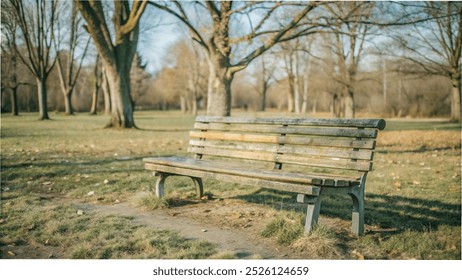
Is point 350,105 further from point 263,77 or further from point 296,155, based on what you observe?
Answer: point 263,77

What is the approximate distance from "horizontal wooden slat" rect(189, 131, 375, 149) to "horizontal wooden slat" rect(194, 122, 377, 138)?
0.06 meters

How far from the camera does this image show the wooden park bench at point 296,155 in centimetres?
322

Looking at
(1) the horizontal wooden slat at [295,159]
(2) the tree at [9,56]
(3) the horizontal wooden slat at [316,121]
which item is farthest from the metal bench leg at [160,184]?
(2) the tree at [9,56]

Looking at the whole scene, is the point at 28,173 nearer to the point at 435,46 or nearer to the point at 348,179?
the point at 348,179

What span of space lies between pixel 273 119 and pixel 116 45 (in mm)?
12538

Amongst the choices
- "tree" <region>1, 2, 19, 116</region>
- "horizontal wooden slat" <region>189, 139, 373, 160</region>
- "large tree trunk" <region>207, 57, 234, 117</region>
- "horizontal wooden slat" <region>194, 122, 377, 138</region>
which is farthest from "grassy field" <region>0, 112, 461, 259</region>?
"tree" <region>1, 2, 19, 116</region>

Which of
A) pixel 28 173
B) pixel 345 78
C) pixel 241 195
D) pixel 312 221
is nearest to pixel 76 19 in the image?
pixel 345 78

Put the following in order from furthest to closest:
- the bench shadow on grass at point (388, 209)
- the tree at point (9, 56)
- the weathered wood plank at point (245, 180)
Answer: the tree at point (9, 56) → the bench shadow on grass at point (388, 209) → the weathered wood plank at point (245, 180)

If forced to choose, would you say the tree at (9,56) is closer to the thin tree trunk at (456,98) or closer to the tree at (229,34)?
the tree at (229,34)

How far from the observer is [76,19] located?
3067 cm

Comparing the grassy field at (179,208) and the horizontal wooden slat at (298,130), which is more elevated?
the horizontal wooden slat at (298,130)

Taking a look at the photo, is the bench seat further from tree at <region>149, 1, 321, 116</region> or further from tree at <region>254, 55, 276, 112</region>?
tree at <region>254, 55, 276, 112</region>

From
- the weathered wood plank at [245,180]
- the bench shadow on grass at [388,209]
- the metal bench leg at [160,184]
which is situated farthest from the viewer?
the metal bench leg at [160,184]

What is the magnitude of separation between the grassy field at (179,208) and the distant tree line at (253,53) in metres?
3.15
